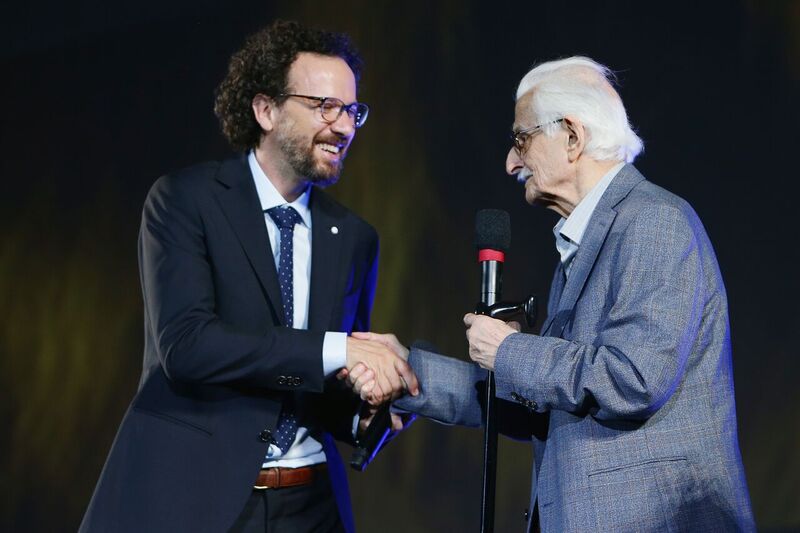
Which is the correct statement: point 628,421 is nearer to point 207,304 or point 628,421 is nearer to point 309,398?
point 309,398

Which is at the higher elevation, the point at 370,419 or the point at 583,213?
the point at 583,213

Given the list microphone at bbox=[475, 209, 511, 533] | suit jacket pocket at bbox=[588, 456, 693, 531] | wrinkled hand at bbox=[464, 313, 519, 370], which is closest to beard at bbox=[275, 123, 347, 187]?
microphone at bbox=[475, 209, 511, 533]

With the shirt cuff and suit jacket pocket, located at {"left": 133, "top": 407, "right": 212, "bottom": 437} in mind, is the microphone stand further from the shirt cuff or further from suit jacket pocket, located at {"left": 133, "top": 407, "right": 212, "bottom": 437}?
suit jacket pocket, located at {"left": 133, "top": 407, "right": 212, "bottom": 437}

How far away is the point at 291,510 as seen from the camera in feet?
7.07

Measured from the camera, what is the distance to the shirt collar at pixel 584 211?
210 cm

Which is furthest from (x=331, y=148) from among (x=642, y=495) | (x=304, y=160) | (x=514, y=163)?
(x=642, y=495)

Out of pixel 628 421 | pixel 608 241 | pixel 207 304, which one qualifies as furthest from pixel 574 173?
pixel 207 304

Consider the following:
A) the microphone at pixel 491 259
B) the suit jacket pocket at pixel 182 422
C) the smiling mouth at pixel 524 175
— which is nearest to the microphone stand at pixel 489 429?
the microphone at pixel 491 259

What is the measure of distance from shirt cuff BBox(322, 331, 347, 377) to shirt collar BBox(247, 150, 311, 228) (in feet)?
1.19

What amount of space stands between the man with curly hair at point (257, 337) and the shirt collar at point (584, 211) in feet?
1.84

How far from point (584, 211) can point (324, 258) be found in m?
0.66

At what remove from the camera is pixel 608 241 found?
6.38 ft

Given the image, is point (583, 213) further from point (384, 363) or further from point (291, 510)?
point (291, 510)

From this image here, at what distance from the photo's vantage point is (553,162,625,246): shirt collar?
210cm
